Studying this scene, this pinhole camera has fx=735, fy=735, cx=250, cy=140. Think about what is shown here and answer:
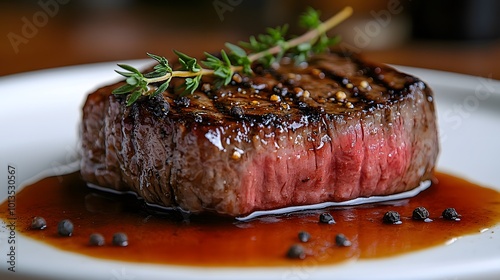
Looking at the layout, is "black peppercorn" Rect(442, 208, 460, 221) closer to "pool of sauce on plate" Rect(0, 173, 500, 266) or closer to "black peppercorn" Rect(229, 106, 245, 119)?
"pool of sauce on plate" Rect(0, 173, 500, 266)

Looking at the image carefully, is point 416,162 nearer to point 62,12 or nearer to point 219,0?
point 219,0

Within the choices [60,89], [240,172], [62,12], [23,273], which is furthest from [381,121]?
[62,12]

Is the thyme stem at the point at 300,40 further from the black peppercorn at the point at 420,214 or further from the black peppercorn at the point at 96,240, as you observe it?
the black peppercorn at the point at 96,240

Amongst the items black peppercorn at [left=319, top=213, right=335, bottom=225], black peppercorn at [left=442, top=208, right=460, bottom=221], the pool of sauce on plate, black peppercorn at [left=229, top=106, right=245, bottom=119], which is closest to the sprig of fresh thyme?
black peppercorn at [left=229, top=106, right=245, bottom=119]

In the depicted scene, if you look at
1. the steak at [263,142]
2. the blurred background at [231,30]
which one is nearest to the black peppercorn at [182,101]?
the steak at [263,142]

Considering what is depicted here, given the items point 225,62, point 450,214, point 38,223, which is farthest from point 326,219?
point 38,223
